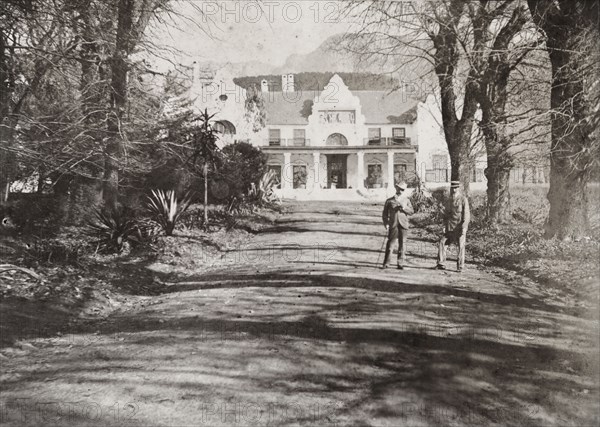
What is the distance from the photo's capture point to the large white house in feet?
129

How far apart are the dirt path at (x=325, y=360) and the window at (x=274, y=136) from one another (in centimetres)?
3304

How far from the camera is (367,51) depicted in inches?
544

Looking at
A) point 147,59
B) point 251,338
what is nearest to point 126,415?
point 251,338

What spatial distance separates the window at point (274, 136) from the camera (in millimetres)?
40719

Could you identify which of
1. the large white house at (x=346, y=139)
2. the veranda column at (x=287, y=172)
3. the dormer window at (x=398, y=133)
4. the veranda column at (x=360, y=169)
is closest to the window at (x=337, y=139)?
the large white house at (x=346, y=139)

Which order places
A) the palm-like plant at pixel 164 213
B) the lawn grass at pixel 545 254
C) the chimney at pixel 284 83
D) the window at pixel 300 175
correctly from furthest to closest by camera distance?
the chimney at pixel 284 83, the window at pixel 300 175, the palm-like plant at pixel 164 213, the lawn grass at pixel 545 254

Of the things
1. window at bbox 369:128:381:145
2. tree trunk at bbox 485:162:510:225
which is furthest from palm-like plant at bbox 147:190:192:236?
window at bbox 369:128:381:145

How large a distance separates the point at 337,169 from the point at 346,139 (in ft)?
9.83

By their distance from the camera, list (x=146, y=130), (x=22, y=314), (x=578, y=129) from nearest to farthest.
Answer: (x=22, y=314), (x=578, y=129), (x=146, y=130)

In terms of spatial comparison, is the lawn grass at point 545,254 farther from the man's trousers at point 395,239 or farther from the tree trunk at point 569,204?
the man's trousers at point 395,239

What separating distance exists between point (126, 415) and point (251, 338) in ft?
6.31

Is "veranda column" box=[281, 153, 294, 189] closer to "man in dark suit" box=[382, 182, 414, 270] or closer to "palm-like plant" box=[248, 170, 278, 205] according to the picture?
"palm-like plant" box=[248, 170, 278, 205]

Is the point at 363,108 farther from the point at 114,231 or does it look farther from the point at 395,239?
the point at 114,231

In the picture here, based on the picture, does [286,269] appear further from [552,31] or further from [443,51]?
[443,51]
